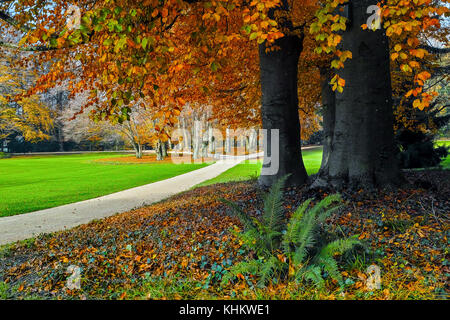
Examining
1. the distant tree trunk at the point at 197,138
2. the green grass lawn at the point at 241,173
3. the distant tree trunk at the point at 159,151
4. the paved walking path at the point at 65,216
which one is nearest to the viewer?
the paved walking path at the point at 65,216

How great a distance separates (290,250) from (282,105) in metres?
4.40

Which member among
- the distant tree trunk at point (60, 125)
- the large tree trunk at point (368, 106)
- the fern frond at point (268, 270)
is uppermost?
the distant tree trunk at point (60, 125)

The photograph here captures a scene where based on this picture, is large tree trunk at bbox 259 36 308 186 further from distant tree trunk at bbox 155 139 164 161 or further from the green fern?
distant tree trunk at bbox 155 139 164 161

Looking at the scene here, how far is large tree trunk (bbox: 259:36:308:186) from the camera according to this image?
22.7 ft

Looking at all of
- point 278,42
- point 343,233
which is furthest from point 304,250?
point 278,42

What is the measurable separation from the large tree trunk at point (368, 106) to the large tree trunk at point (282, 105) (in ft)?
5.26

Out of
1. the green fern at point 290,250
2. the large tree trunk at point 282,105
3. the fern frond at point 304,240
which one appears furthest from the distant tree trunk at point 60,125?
the fern frond at point 304,240

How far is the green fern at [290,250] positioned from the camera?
9.09ft

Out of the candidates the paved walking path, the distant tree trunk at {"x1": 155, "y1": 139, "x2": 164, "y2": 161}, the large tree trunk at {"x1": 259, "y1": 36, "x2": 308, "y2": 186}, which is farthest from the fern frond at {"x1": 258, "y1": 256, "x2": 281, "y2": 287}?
the distant tree trunk at {"x1": 155, "y1": 139, "x2": 164, "y2": 161}

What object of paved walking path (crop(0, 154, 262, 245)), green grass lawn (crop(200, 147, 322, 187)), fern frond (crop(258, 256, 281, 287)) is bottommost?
paved walking path (crop(0, 154, 262, 245))

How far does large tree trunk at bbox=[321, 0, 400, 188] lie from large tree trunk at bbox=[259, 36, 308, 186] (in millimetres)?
1605

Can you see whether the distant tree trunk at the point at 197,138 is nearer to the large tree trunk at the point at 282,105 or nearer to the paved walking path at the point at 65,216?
the paved walking path at the point at 65,216

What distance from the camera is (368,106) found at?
17.7 feet

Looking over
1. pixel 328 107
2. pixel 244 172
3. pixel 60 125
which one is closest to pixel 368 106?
pixel 328 107
